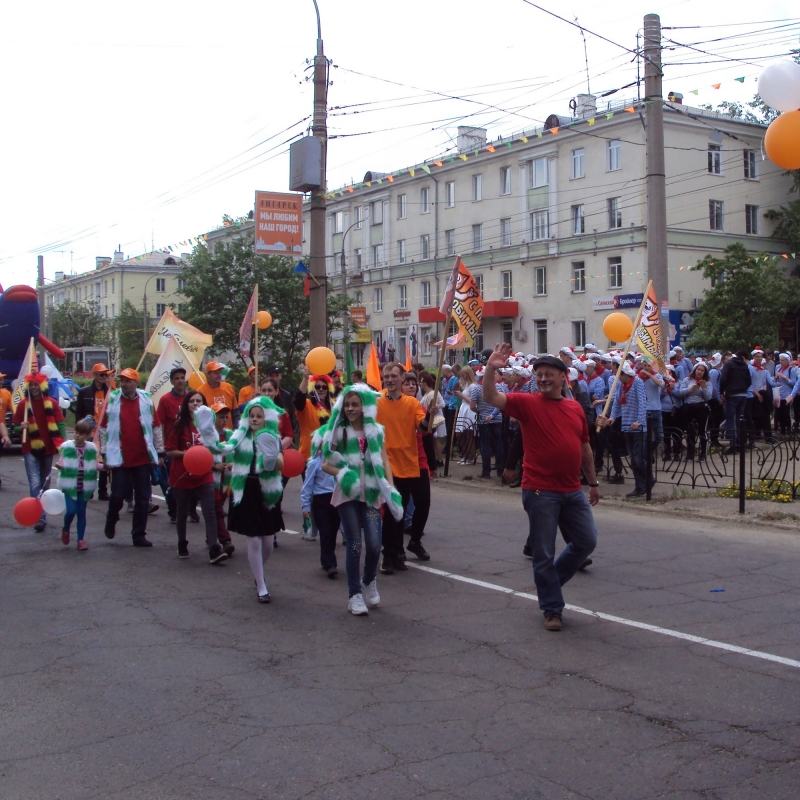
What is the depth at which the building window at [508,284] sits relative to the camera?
50125 mm

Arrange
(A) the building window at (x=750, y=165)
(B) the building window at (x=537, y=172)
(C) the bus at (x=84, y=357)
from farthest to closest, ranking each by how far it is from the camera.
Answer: (C) the bus at (x=84, y=357) → (B) the building window at (x=537, y=172) → (A) the building window at (x=750, y=165)

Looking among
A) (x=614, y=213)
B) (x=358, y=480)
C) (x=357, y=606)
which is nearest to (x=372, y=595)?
(x=357, y=606)

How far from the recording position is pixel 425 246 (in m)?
55.2

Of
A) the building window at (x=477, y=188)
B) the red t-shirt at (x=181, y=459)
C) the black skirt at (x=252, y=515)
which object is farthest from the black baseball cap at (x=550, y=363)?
the building window at (x=477, y=188)

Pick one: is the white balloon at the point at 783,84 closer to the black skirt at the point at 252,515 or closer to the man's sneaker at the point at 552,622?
the man's sneaker at the point at 552,622

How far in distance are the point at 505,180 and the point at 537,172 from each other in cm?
254

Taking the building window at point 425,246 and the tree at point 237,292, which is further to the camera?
the building window at point 425,246

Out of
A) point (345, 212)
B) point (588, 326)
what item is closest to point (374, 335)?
point (345, 212)

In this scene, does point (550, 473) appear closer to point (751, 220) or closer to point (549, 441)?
point (549, 441)

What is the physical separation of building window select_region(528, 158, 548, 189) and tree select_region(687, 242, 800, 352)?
531 inches

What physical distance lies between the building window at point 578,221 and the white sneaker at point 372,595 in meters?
40.8

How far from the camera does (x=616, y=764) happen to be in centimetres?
417

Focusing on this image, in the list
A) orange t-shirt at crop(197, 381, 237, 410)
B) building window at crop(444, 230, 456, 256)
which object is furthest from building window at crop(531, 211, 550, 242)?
orange t-shirt at crop(197, 381, 237, 410)

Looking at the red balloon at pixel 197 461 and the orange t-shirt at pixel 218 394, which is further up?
the orange t-shirt at pixel 218 394
